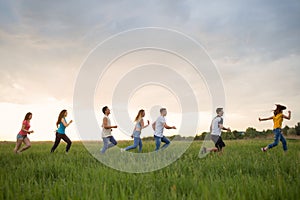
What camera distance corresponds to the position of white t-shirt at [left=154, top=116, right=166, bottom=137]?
12641 mm

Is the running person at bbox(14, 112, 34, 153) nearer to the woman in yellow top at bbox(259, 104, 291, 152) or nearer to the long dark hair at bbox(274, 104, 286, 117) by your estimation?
the woman in yellow top at bbox(259, 104, 291, 152)

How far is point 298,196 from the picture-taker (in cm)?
410

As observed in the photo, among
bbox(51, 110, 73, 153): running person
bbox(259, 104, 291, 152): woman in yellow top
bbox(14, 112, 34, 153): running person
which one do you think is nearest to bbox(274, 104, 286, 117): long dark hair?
bbox(259, 104, 291, 152): woman in yellow top

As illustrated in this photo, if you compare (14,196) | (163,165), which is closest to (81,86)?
(163,165)

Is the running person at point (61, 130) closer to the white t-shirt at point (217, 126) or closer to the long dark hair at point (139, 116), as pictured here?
the long dark hair at point (139, 116)

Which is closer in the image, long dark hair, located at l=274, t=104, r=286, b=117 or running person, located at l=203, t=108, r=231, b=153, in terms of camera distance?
running person, located at l=203, t=108, r=231, b=153

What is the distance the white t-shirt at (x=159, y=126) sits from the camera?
12.6 meters

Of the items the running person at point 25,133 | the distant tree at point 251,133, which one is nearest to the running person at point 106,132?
the running person at point 25,133

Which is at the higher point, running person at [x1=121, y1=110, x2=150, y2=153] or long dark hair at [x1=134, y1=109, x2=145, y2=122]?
long dark hair at [x1=134, y1=109, x2=145, y2=122]

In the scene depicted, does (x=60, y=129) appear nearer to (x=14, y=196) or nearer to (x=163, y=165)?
(x=163, y=165)

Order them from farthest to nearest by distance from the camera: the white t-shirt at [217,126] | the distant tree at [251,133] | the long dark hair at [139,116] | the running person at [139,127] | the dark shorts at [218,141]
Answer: the distant tree at [251,133] → the long dark hair at [139,116] → the running person at [139,127] → the white t-shirt at [217,126] → the dark shorts at [218,141]

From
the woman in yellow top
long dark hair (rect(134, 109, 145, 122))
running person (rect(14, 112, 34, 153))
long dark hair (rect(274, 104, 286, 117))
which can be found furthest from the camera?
running person (rect(14, 112, 34, 153))

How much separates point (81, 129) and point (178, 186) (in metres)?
4.12

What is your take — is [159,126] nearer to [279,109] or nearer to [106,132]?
[106,132]
